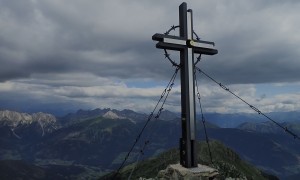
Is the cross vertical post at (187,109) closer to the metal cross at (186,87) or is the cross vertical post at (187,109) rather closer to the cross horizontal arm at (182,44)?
the metal cross at (186,87)

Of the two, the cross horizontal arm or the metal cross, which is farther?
the metal cross

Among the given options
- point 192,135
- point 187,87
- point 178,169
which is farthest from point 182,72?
point 178,169

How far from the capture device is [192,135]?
2162cm

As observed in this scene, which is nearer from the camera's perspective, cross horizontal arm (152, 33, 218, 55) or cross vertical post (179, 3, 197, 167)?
cross horizontal arm (152, 33, 218, 55)

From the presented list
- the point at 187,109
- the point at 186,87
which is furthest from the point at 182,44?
the point at 187,109

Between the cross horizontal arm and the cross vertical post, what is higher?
the cross horizontal arm

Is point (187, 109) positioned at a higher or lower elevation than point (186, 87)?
lower

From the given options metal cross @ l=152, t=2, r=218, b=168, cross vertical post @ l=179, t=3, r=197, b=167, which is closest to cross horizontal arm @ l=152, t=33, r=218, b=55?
metal cross @ l=152, t=2, r=218, b=168

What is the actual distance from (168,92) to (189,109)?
1.79 meters

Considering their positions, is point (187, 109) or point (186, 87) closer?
point (186, 87)

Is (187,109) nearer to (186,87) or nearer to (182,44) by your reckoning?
(186,87)

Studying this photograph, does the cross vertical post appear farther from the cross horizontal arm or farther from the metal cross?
the cross horizontal arm

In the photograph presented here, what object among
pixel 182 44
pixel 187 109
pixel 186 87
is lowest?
pixel 187 109

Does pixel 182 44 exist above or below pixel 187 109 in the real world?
above
